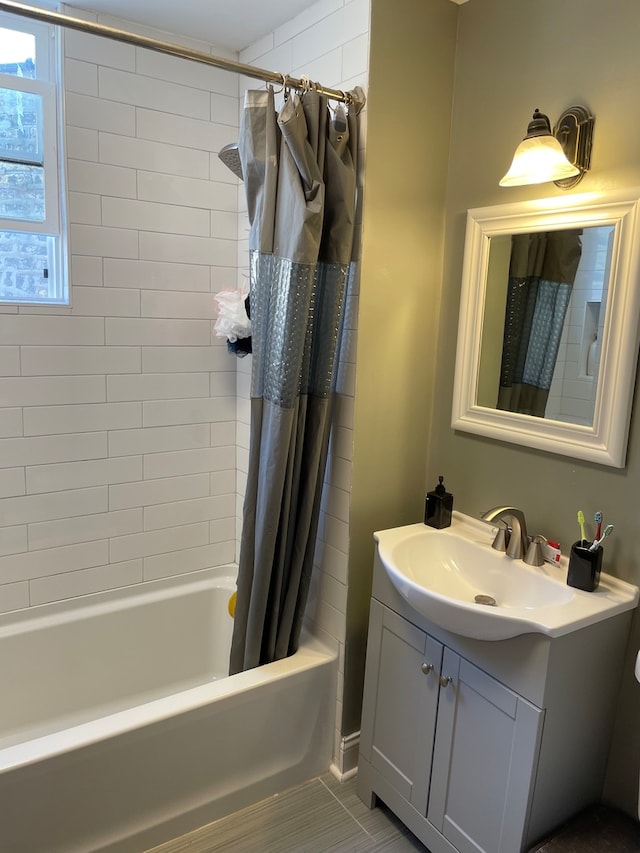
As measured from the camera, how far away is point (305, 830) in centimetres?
192

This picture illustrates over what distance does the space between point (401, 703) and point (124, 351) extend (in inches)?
61.0

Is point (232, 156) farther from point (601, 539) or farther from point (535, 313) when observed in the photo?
point (601, 539)

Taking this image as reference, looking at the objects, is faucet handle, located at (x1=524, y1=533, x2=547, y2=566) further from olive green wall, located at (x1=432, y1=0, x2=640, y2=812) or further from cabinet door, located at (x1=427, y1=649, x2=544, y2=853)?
cabinet door, located at (x1=427, y1=649, x2=544, y2=853)

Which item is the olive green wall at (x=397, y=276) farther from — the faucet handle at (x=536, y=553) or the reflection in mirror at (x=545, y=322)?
the faucet handle at (x=536, y=553)

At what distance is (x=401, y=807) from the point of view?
6.09 ft

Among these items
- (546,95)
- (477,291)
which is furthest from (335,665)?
(546,95)

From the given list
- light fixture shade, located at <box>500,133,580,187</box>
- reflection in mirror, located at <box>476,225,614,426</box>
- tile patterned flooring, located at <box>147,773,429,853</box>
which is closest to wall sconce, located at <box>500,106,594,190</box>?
light fixture shade, located at <box>500,133,580,187</box>

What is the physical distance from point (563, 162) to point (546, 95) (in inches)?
11.7

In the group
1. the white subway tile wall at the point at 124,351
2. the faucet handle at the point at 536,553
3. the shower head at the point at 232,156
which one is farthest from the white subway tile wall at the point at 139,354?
the faucet handle at the point at 536,553

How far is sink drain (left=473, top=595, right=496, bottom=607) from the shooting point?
175 centimetres

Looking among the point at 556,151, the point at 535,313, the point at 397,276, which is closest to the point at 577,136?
the point at 556,151

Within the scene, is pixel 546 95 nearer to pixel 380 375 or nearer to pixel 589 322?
pixel 589 322

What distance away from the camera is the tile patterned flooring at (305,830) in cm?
185

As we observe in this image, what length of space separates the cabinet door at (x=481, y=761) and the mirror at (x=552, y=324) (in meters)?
0.67
